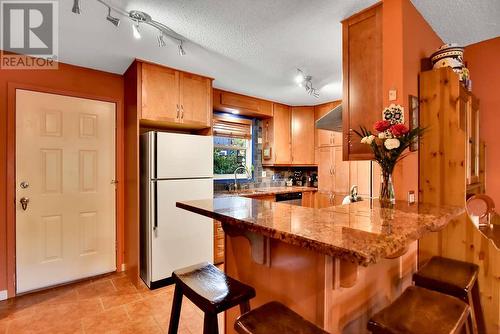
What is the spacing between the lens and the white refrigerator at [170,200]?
2666mm

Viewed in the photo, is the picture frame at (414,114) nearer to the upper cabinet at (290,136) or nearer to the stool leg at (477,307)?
the stool leg at (477,307)

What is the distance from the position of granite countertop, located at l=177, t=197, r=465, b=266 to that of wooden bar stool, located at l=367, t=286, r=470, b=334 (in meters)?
0.25

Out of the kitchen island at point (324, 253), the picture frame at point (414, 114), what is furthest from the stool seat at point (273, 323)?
the picture frame at point (414, 114)

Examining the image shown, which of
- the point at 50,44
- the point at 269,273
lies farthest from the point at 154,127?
the point at 269,273

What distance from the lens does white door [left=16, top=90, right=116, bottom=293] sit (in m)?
2.56

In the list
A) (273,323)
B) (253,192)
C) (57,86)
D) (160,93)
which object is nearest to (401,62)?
(273,323)

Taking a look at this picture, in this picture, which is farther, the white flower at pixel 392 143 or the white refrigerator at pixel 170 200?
the white refrigerator at pixel 170 200

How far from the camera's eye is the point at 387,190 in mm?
1590

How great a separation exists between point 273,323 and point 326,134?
384 centimetres

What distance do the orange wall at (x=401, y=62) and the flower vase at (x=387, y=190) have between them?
0.49 ft

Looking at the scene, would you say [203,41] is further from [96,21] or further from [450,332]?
[450,332]

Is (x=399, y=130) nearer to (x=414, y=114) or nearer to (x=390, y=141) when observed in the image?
(x=390, y=141)

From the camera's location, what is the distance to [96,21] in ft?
6.47

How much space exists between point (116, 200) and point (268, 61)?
2378mm
